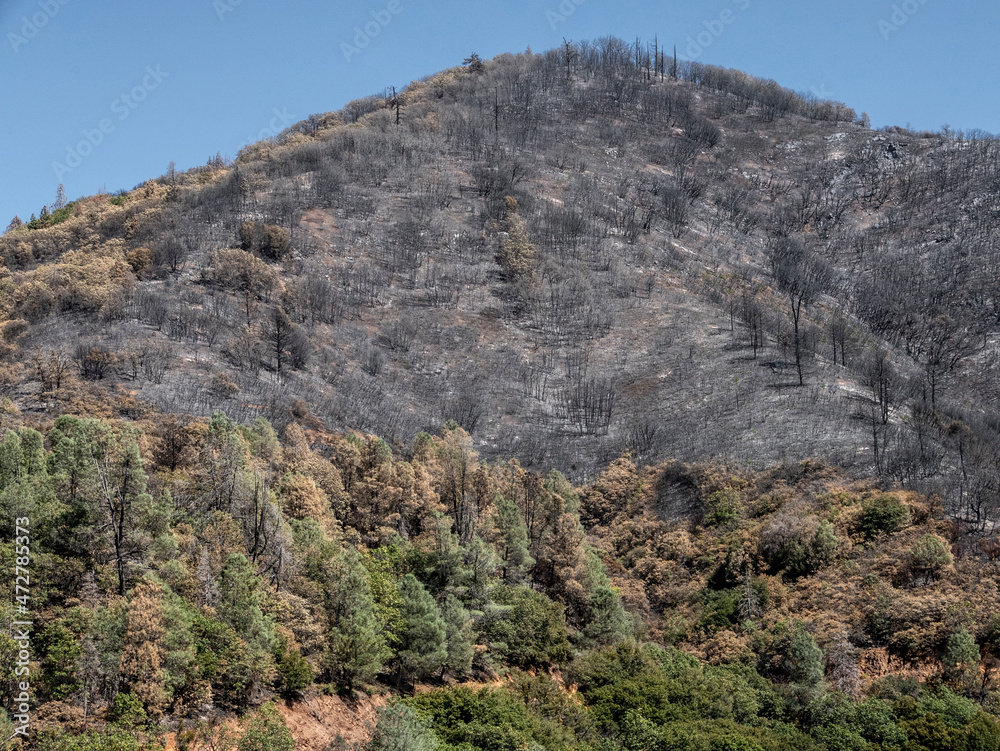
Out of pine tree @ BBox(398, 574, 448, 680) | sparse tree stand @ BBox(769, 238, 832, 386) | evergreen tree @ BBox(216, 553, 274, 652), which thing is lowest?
pine tree @ BBox(398, 574, 448, 680)

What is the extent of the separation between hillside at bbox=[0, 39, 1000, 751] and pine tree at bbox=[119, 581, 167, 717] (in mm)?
125

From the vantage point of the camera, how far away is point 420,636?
48.3 m

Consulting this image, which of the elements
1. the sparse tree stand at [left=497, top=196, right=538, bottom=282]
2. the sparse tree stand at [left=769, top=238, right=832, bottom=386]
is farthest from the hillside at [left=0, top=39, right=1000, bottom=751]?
the sparse tree stand at [left=769, top=238, right=832, bottom=386]

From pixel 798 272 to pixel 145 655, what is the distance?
119 metres

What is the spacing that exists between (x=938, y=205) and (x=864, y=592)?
344 ft

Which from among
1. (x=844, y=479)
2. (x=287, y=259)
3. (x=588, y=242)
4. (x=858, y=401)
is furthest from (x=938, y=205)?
(x=287, y=259)

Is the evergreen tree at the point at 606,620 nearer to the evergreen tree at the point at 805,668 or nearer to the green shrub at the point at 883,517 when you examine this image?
the evergreen tree at the point at 805,668

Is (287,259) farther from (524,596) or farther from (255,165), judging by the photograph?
(524,596)

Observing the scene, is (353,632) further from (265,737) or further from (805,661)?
(805,661)

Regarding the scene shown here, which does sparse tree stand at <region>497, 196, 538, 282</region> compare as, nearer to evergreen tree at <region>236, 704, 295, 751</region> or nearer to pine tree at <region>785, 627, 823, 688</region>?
pine tree at <region>785, 627, 823, 688</region>

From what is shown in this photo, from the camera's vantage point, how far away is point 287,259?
107625 millimetres

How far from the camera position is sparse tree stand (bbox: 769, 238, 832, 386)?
5074 inches

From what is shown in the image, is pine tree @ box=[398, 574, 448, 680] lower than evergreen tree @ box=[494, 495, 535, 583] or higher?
lower

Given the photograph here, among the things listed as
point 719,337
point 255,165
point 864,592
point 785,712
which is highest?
point 255,165
